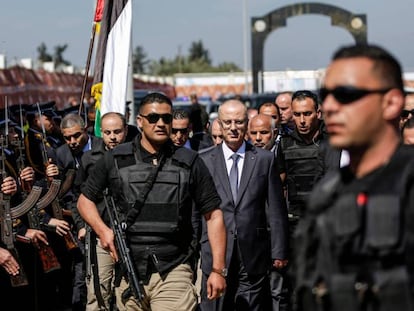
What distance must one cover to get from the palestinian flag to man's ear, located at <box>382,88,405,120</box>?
838 cm

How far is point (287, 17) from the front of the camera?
49719mm

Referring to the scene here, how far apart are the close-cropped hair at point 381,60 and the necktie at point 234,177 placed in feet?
15.2

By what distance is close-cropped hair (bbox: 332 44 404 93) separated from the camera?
11.1ft

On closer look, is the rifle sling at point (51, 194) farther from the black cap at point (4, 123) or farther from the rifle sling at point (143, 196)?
the rifle sling at point (143, 196)

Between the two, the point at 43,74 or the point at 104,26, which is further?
the point at 43,74

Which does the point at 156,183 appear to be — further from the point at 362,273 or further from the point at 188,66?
the point at 188,66

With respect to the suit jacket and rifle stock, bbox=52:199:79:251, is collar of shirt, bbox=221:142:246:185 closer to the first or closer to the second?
the suit jacket

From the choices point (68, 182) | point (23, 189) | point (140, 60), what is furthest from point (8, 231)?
point (140, 60)

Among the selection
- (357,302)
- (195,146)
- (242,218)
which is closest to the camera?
(357,302)

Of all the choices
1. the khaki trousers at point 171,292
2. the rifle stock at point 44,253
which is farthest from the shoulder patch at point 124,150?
the rifle stock at point 44,253

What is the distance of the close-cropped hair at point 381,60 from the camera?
133 inches

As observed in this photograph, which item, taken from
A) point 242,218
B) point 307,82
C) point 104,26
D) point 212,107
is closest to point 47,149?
point 104,26

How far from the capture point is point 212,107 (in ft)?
96.7

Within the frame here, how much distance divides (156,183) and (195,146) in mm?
4969
